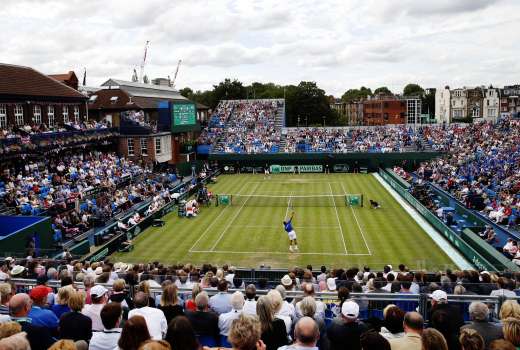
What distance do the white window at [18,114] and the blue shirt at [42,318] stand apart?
31.5 metres

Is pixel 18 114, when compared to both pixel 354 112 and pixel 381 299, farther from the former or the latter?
pixel 354 112

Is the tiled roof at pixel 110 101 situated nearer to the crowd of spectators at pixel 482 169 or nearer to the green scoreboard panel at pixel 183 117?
the green scoreboard panel at pixel 183 117

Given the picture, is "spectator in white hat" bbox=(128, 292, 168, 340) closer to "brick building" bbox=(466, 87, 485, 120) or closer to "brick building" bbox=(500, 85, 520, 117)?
"brick building" bbox=(500, 85, 520, 117)

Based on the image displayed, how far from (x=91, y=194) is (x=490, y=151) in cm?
3157

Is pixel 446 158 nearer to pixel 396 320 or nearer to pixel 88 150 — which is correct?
pixel 88 150

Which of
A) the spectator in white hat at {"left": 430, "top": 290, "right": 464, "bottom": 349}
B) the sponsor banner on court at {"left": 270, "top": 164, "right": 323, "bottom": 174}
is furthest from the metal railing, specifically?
the sponsor banner on court at {"left": 270, "top": 164, "right": 323, "bottom": 174}

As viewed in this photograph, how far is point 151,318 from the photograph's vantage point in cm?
625

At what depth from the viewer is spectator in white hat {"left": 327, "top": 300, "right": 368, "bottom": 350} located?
19.1ft

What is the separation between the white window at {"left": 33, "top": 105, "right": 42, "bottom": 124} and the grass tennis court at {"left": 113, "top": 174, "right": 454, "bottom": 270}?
13532mm

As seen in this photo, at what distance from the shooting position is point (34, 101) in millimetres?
36219

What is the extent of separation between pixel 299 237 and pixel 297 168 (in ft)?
91.5

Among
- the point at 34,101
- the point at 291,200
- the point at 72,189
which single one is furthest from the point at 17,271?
the point at 34,101

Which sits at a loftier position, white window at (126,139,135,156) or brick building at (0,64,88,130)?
brick building at (0,64,88,130)

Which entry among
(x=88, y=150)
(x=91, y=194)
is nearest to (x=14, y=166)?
(x=91, y=194)
